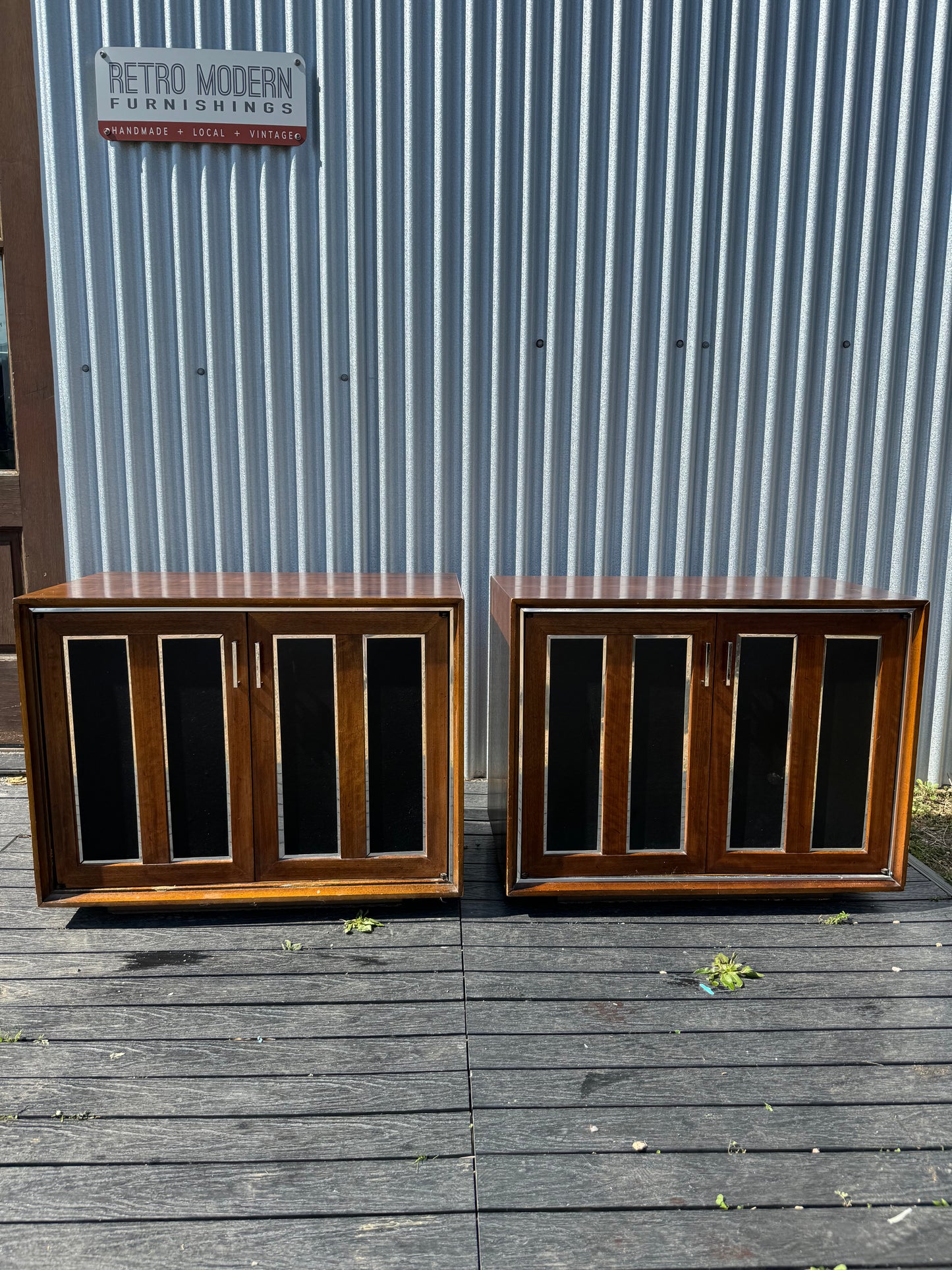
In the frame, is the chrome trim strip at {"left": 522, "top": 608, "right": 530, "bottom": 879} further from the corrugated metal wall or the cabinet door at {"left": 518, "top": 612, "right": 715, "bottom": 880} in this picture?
the corrugated metal wall

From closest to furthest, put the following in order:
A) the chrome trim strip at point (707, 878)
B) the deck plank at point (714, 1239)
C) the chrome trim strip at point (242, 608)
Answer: the deck plank at point (714, 1239) → the chrome trim strip at point (242, 608) → the chrome trim strip at point (707, 878)

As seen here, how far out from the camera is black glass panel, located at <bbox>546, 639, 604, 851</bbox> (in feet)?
9.78

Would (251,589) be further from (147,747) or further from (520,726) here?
(520,726)

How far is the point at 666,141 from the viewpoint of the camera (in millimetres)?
3766

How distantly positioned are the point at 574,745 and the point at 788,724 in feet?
2.31

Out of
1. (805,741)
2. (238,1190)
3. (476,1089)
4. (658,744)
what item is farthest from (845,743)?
(238,1190)

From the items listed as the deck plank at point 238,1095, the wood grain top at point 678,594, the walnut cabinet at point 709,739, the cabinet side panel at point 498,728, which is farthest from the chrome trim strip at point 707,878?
the deck plank at point 238,1095

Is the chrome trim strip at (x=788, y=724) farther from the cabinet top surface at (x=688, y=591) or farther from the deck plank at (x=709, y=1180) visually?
the deck plank at (x=709, y=1180)

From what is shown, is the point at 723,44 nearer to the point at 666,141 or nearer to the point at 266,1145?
the point at 666,141

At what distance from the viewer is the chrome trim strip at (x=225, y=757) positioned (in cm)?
289

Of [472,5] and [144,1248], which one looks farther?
[472,5]

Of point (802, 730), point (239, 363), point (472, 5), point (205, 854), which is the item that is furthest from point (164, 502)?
point (802, 730)

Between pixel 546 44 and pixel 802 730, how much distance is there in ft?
9.30

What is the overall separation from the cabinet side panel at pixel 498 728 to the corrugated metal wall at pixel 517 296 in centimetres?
38
